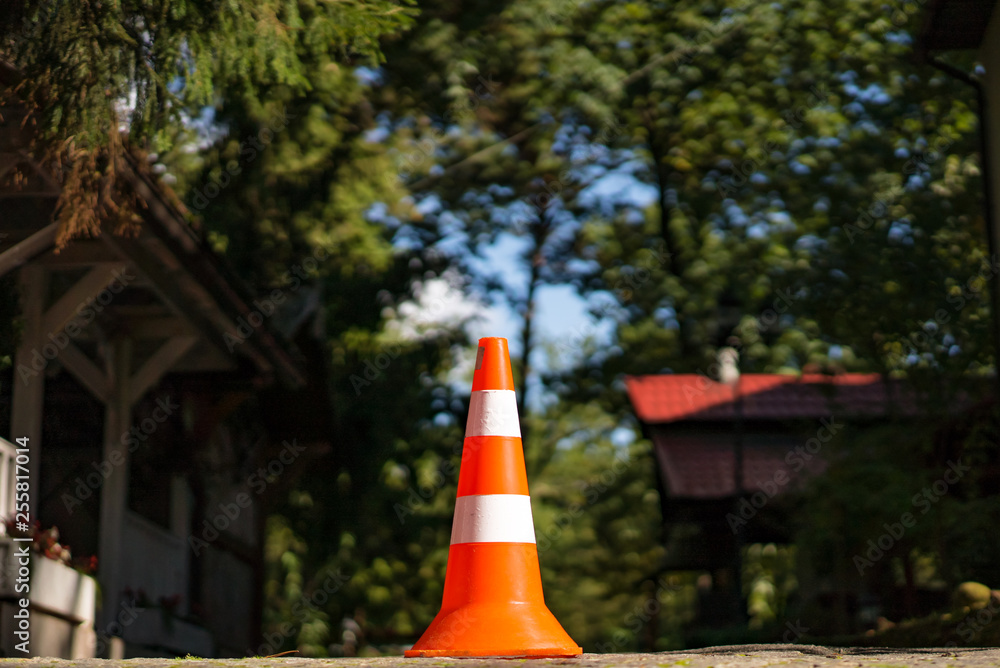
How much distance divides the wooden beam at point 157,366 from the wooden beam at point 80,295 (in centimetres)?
175

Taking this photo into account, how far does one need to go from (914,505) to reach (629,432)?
11283mm

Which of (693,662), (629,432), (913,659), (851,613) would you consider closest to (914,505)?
(851,613)

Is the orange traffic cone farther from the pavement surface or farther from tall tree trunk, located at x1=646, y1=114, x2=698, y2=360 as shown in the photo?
tall tree trunk, located at x1=646, y1=114, x2=698, y2=360

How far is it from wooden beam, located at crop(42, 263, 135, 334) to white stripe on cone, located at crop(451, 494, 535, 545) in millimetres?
4141

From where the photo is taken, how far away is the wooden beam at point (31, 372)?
317 inches

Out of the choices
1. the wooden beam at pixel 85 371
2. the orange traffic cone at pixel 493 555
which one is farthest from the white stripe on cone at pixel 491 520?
the wooden beam at pixel 85 371

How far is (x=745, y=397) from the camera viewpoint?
769 inches

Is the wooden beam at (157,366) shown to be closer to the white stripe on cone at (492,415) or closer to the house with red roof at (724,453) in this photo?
the white stripe on cone at (492,415)

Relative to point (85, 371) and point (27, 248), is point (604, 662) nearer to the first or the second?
point (27, 248)

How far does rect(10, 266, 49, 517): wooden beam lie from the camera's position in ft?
26.5

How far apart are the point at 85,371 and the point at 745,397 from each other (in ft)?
41.7

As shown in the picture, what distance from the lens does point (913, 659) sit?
15.3 ft

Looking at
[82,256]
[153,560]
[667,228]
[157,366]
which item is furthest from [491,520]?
[667,228]

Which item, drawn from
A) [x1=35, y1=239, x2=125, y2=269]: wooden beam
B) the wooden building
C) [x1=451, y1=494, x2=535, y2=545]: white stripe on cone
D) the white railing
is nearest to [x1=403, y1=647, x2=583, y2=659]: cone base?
[x1=451, y1=494, x2=535, y2=545]: white stripe on cone
